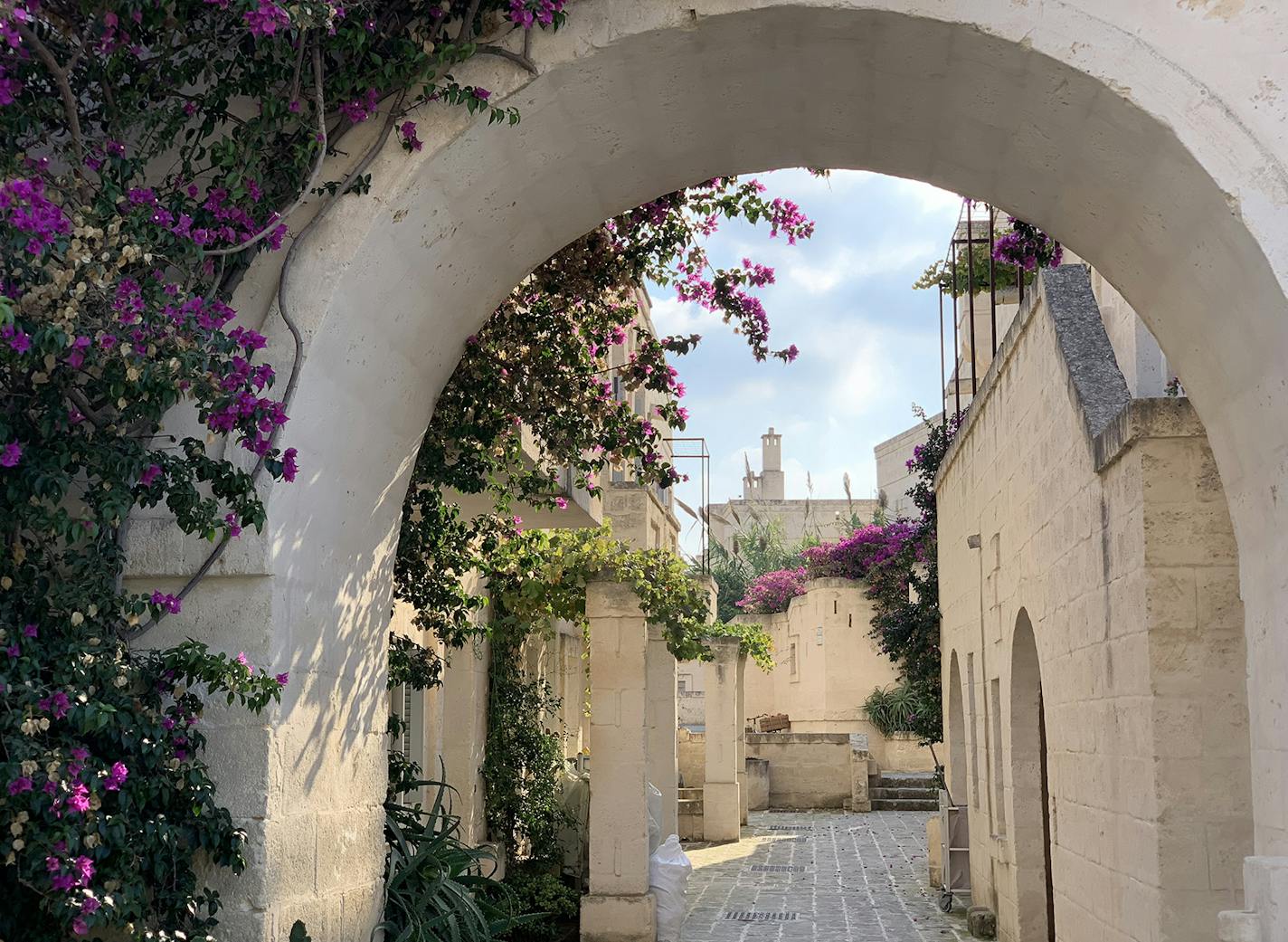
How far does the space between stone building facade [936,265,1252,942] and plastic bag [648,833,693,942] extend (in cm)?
253

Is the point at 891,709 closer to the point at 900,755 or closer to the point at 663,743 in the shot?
the point at 900,755

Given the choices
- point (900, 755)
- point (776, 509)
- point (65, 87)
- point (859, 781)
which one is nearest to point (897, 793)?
point (859, 781)

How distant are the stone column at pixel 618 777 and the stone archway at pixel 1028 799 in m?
2.86

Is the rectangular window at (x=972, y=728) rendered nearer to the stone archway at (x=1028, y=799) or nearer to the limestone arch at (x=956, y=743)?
the limestone arch at (x=956, y=743)

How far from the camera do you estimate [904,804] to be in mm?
23109

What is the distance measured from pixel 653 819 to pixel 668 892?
0.74m

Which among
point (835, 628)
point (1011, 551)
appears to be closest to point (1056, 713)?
point (1011, 551)

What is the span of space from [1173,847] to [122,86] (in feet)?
14.7

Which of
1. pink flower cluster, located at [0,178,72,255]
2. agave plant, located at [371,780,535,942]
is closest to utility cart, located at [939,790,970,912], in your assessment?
agave plant, located at [371,780,535,942]

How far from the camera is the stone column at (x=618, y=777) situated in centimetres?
1042

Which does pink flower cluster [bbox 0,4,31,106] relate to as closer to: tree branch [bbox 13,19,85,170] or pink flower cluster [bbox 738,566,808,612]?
tree branch [bbox 13,19,85,170]

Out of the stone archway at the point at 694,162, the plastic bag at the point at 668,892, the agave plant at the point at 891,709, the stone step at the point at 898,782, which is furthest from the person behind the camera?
the agave plant at the point at 891,709

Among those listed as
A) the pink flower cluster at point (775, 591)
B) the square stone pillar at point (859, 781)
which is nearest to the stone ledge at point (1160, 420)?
the square stone pillar at point (859, 781)

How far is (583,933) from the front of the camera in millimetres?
10438
